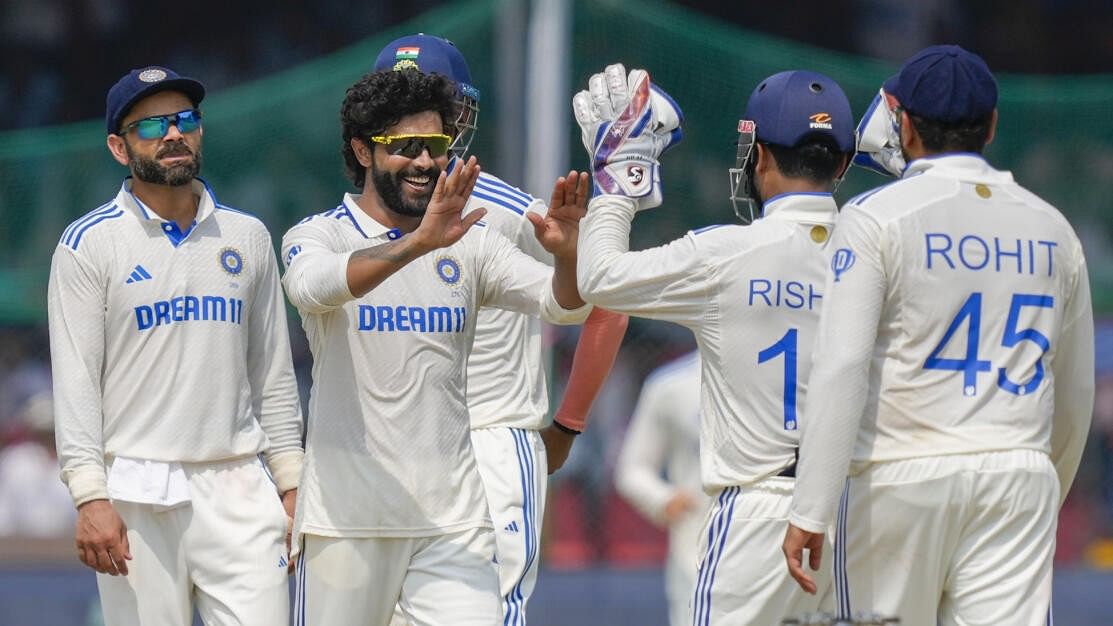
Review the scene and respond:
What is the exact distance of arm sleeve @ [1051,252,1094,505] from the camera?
4.81m

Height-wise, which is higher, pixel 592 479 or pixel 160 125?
pixel 160 125

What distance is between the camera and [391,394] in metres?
5.20

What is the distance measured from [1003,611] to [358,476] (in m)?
1.71

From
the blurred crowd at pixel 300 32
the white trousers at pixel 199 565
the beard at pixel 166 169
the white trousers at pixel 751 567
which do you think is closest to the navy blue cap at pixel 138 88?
the beard at pixel 166 169

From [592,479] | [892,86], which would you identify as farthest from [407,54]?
[592,479]

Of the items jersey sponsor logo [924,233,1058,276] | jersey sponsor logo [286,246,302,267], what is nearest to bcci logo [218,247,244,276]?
jersey sponsor logo [286,246,302,267]

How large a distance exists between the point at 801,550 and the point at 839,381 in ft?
1.38

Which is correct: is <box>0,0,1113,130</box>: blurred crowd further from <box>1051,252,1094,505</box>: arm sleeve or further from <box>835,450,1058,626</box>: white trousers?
<box>835,450,1058,626</box>: white trousers

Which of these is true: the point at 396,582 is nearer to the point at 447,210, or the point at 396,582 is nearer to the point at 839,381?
the point at 447,210

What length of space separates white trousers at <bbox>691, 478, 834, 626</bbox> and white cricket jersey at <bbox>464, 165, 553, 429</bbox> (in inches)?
52.1

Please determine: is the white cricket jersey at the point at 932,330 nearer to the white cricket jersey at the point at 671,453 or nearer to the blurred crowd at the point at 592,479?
the white cricket jersey at the point at 671,453

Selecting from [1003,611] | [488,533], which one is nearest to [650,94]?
[488,533]

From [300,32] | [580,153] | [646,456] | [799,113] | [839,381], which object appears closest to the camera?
[839,381]

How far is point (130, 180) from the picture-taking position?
589 centimetres
